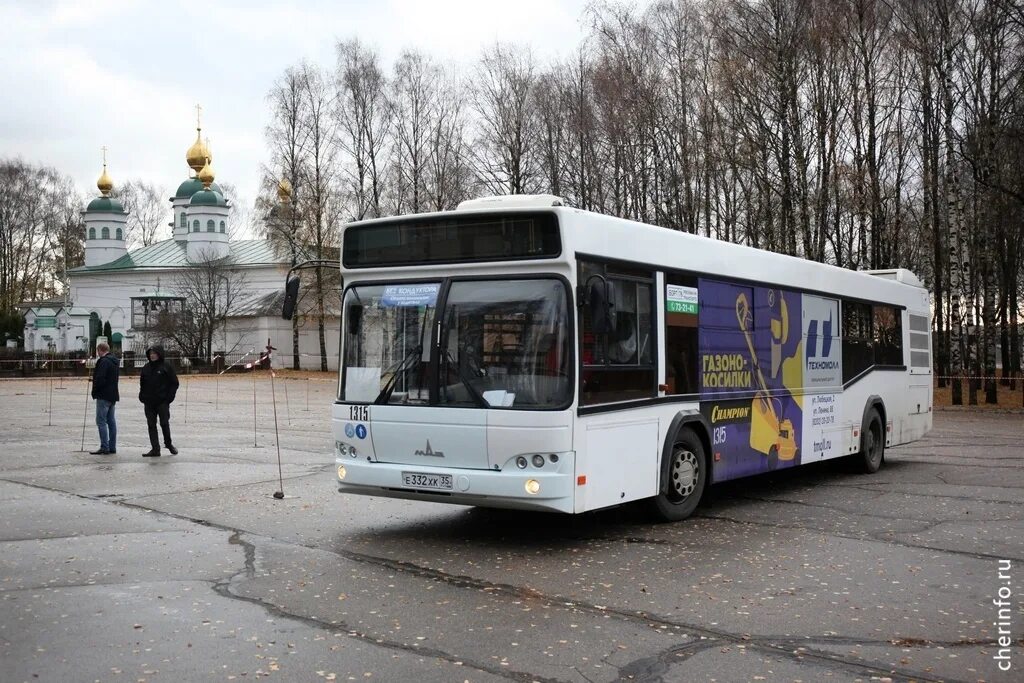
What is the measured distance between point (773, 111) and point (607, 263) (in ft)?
86.8

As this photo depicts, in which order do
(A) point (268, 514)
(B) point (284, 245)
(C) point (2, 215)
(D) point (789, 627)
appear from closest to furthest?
(D) point (789, 627)
(A) point (268, 514)
(B) point (284, 245)
(C) point (2, 215)

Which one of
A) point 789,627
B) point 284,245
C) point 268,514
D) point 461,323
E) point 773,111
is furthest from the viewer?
point 284,245

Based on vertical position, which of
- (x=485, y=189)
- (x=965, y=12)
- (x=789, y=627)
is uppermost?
(x=965, y=12)

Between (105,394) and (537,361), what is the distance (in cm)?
1127

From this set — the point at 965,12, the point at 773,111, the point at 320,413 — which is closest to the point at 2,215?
the point at 320,413

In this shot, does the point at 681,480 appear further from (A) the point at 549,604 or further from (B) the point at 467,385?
(A) the point at 549,604

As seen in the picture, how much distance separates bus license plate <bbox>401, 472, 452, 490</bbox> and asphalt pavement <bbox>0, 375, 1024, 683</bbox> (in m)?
0.56

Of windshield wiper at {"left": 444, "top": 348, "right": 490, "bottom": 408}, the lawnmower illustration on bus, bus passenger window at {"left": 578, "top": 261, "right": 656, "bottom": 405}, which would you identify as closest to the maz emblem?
windshield wiper at {"left": 444, "top": 348, "right": 490, "bottom": 408}

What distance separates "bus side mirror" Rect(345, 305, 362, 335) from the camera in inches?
403

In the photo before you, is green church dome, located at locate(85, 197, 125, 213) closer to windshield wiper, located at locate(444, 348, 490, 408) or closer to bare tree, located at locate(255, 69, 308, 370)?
bare tree, located at locate(255, 69, 308, 370)

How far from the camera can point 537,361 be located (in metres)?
9.27

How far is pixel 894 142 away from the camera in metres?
37.8

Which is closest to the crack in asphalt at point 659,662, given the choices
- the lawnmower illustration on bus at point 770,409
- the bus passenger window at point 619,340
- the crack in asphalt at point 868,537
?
the bus passenger window at point 619,340

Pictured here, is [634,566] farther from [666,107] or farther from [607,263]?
[666,107]
